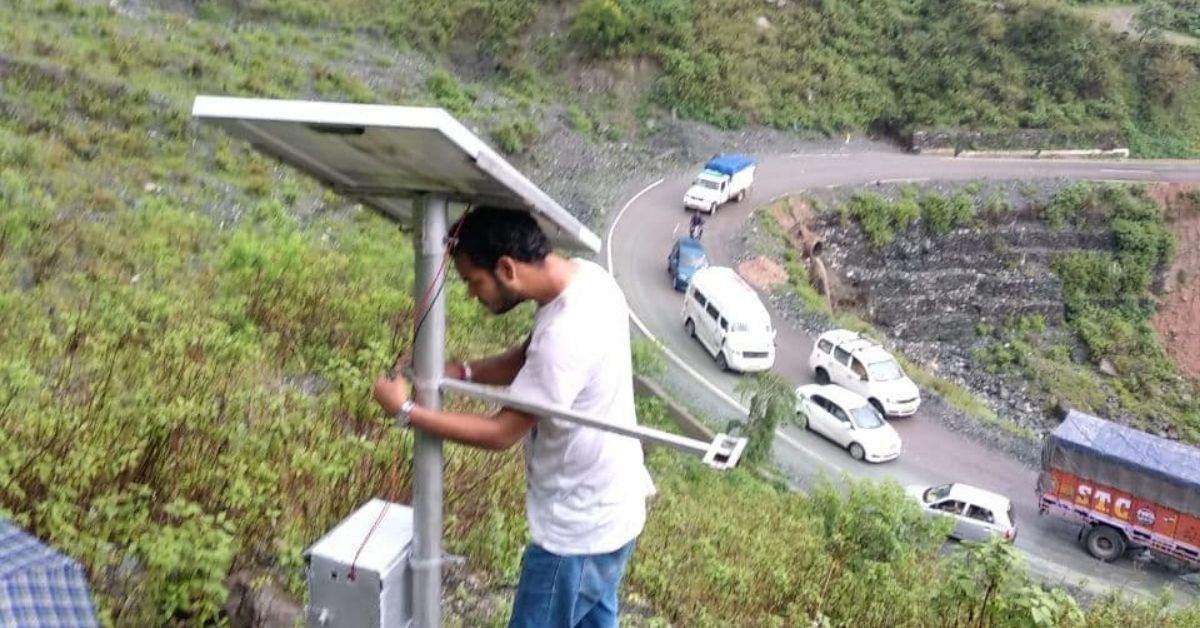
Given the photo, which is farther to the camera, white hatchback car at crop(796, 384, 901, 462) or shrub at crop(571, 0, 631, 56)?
shrub at crop(571, 0, 631, 56)

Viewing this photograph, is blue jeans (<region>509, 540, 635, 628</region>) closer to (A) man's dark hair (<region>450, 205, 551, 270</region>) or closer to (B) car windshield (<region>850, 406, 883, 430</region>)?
(A) man's dark hair (<region>450, 205, 551, 270</region>)

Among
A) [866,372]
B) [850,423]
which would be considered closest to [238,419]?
[850,423]

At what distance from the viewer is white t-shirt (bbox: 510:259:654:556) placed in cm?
247

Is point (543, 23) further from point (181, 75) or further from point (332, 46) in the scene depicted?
point (181, 75)

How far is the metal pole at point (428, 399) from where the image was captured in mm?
2438

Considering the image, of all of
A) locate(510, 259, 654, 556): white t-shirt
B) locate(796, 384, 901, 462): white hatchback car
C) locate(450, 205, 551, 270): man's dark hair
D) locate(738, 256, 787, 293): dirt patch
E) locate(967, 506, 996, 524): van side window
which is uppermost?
locate(450, 205, 551, 270): man's dark hair

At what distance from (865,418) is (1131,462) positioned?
4055 millimetres

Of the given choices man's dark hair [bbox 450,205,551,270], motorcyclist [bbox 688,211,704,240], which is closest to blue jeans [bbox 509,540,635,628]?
man's dark hair [bbox 450,205,551,270]

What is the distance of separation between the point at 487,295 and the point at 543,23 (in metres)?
28.3

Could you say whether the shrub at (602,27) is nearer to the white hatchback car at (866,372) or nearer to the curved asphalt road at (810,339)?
the curved asphalt road at (810,339)

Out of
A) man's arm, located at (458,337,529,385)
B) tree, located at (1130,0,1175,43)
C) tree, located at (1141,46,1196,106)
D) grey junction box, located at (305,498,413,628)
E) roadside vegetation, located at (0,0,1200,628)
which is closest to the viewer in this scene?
grey junction box, located at (305,498,413,628)

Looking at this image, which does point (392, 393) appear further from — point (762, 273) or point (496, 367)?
point (762, 273)

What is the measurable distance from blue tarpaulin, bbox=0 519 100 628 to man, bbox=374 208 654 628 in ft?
3.03

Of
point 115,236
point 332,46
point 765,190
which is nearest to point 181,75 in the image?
point 332,46
